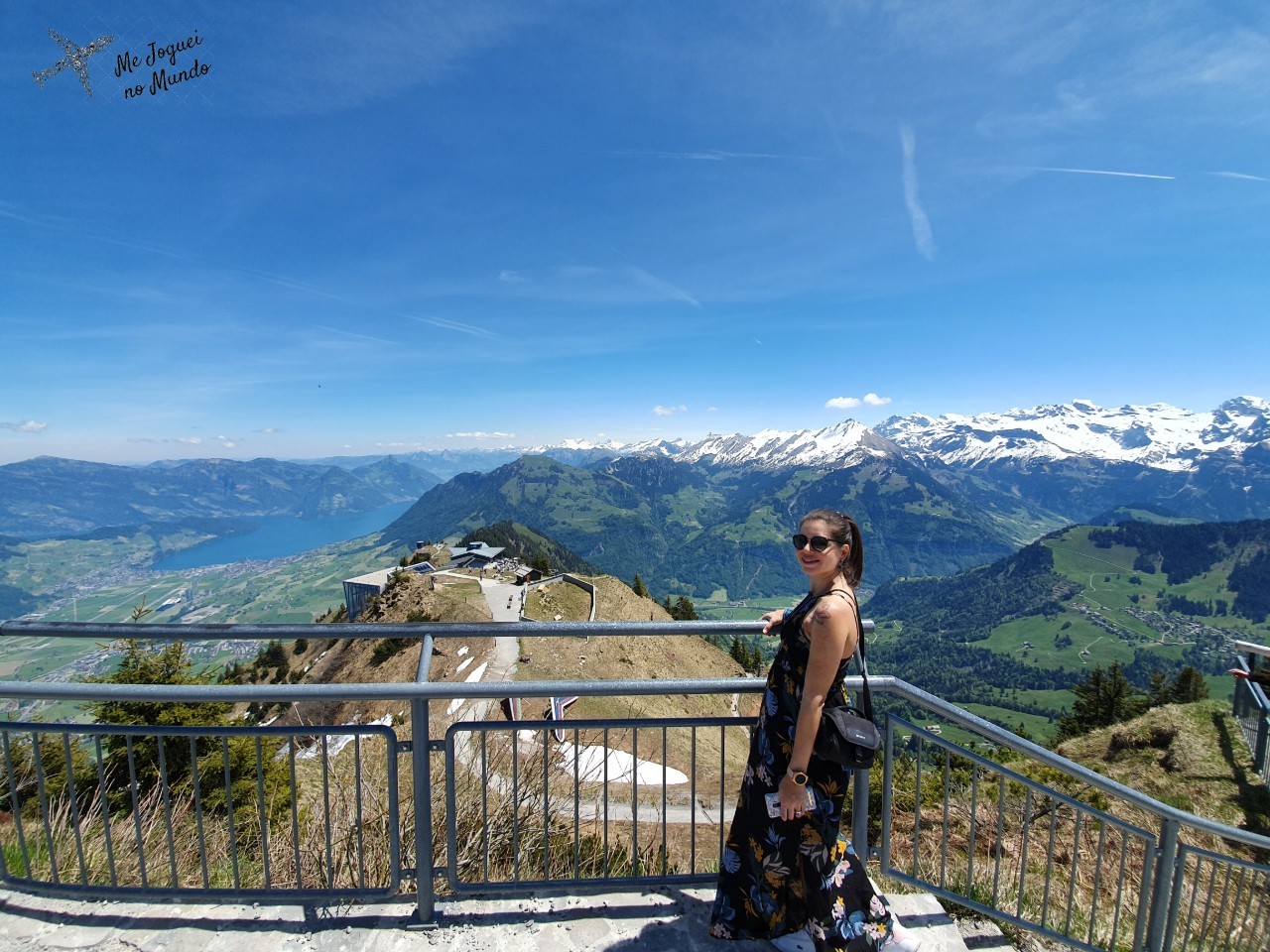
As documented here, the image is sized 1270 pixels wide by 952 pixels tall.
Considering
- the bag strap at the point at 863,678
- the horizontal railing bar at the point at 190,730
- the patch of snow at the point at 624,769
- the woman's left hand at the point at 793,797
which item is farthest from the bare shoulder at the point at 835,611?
the patch of snow at the point at 624,769

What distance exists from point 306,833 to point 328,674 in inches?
1322

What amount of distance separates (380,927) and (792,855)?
2.36 m

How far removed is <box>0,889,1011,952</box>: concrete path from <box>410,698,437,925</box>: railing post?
0.46 ft

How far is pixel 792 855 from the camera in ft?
10.1

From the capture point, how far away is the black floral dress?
300 cm

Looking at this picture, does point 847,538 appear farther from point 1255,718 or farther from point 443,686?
point 1255,718

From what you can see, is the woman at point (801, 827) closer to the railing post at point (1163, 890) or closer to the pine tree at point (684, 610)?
the railing post at point (1163, 890)

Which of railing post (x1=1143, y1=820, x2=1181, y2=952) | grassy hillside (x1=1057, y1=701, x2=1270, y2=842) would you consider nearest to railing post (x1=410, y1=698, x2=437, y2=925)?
railing post (x1=1143, y1=820, x2=1181, y2=952)

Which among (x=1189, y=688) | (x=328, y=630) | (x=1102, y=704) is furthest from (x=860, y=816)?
(x=1189, y=688)

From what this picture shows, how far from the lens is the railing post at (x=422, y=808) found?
3.17 m

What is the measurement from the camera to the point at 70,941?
3.21 meters

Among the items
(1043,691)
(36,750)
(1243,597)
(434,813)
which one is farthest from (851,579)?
(1243,597)

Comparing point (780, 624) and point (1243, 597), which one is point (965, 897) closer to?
point (780, 624)

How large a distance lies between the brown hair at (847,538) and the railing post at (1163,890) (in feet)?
8.42
